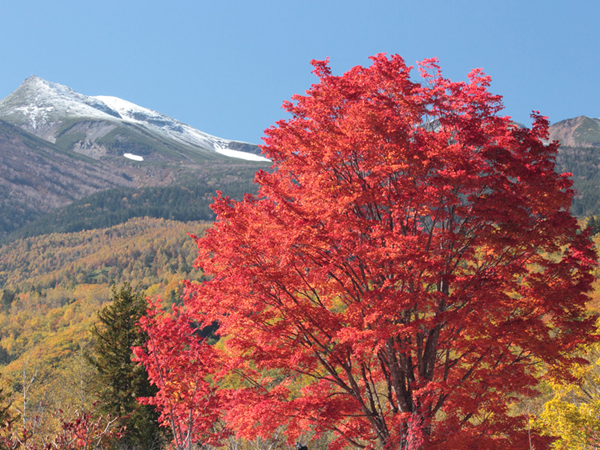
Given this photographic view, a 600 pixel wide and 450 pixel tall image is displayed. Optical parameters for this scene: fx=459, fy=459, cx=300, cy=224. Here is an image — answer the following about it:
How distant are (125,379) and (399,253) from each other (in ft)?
61.6

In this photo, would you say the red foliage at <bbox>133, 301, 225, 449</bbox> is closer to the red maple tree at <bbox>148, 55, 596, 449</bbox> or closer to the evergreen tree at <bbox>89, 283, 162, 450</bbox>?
the red maple tree at <bbox>148, 55, 596, 449</bbox>

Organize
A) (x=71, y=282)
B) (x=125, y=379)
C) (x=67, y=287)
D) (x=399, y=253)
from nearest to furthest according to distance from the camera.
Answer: (x=399, y=253) < (x=125, y=379) < (x=67, y=287) < (x=71, y=282)

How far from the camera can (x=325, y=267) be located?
9234 mm

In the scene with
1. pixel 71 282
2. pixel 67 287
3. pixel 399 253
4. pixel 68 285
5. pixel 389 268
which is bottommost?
pixel 67 287

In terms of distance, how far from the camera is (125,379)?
889 inches

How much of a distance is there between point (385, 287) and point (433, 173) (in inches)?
103

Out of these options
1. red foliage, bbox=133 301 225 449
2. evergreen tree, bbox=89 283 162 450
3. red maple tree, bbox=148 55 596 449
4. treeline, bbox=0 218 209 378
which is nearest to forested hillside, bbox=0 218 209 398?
treeline, bbox=0 218 209 378

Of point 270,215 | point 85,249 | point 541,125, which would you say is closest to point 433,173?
point 541,125

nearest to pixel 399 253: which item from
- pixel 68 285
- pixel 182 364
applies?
pixel 182 364

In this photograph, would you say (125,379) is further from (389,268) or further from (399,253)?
(399,253)

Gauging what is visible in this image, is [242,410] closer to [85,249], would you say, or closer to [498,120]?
[498,120]

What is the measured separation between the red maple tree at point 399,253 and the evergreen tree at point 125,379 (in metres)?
13.9

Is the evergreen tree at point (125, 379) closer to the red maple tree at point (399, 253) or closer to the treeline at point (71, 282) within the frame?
the red maple tree at point (399, 253)

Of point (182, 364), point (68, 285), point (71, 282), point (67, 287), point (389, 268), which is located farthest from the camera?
point (71, 282)
